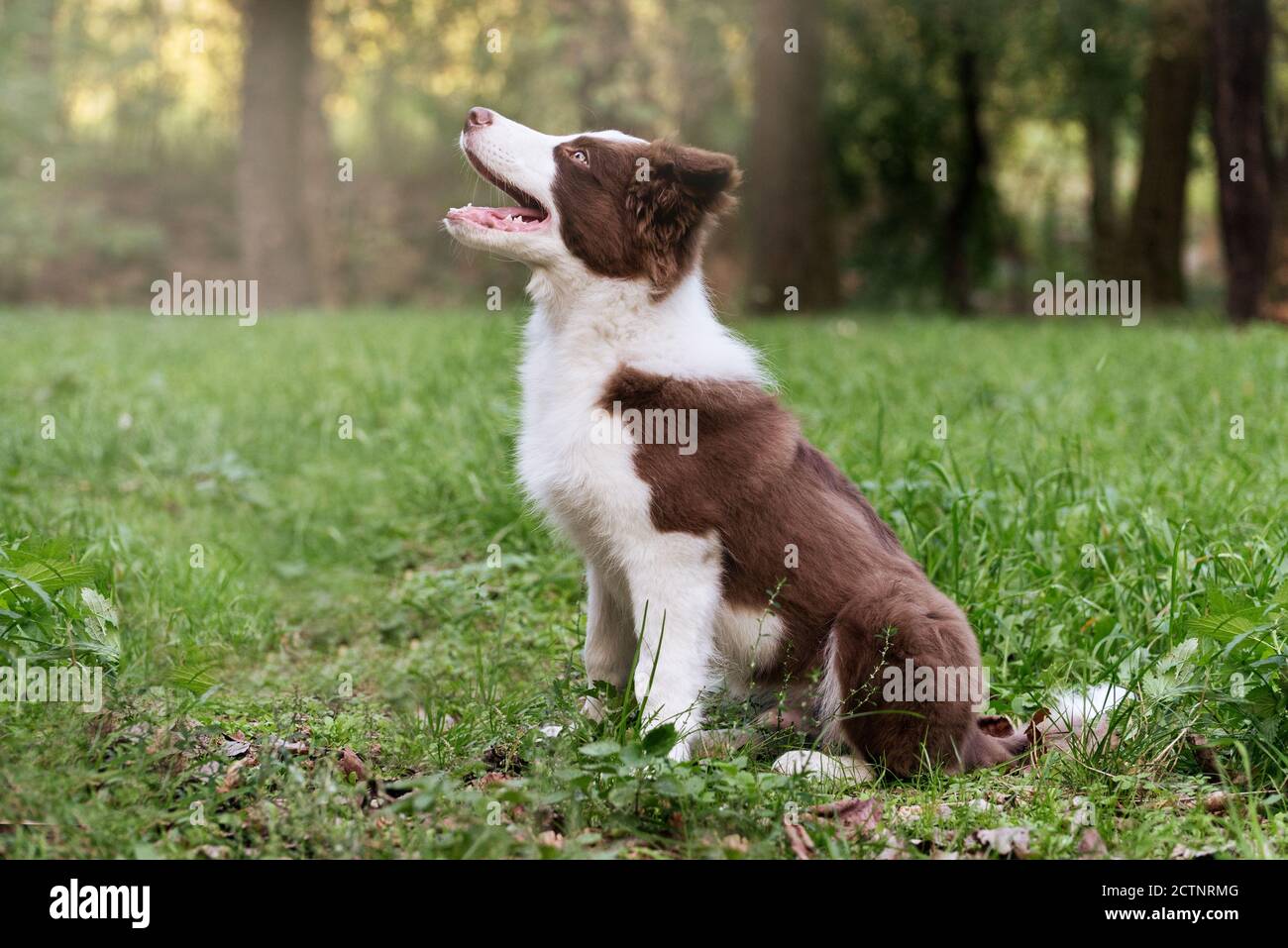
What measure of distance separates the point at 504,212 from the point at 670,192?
0.49 meters

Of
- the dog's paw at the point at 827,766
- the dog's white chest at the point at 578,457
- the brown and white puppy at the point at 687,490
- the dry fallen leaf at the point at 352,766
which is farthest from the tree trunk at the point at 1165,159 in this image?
the dry fallen leaf at the point at 352,766

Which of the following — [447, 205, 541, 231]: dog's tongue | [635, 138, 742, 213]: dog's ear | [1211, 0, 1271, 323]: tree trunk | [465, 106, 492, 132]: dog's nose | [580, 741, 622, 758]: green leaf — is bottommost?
[580, 741, 622, 758]: green leaf

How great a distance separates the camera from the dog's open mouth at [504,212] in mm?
3475

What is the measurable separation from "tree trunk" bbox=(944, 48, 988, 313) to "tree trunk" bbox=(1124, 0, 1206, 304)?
9.71 feet

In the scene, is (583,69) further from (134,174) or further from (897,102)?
(134,174)

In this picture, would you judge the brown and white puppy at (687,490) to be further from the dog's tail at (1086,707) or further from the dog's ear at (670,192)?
the dog's tail at (1086,707)

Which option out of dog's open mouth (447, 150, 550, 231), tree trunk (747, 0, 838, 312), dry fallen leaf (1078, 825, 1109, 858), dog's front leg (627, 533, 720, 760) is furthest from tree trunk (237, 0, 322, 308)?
dry fallen leaf (1078, 825, 1109, 858)

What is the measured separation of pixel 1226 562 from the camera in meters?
4.14

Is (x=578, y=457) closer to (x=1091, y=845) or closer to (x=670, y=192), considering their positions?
(x=670, y=192)

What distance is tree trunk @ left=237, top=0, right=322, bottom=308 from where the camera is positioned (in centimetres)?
1694

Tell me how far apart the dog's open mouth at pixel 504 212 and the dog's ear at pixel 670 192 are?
28 centimetres

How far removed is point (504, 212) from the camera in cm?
355

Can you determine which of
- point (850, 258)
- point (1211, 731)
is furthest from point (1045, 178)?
point (1211, 731)

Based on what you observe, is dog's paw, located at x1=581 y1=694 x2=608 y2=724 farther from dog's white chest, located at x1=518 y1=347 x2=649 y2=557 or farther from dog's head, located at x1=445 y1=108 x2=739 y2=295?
dog's head, located at x1=445 y1=108 x2=739 y2=295
